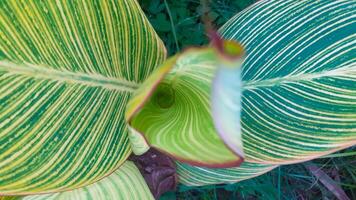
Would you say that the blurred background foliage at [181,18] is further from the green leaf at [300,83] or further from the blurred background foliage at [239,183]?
the green leaf at [300,83]

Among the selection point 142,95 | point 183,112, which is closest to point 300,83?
point 183,112

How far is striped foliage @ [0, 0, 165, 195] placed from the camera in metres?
0.68

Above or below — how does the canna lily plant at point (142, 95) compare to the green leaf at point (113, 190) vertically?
above

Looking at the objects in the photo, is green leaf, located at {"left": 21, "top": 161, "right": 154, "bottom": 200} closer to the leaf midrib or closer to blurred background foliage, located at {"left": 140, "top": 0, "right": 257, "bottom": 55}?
the leaf midrib

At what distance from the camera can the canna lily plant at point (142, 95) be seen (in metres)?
0.67

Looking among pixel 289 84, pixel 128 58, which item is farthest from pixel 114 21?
pixel 289 84

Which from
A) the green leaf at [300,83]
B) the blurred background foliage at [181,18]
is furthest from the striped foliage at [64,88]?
the blurred background foliage at [181,18]

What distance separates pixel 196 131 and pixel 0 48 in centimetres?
25

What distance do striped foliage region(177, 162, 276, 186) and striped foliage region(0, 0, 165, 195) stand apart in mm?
201

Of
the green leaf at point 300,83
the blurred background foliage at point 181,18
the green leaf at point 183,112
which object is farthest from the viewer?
the blurred background foliage at point 181,18

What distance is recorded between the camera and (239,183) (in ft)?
4.06

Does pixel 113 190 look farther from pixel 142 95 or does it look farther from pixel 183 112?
pixel 142 95

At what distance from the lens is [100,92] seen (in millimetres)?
761

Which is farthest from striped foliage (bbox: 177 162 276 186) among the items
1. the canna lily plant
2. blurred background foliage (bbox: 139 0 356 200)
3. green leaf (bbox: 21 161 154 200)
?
blurred background foliage (bbox: 139 0 356 200)
